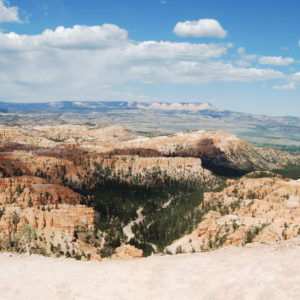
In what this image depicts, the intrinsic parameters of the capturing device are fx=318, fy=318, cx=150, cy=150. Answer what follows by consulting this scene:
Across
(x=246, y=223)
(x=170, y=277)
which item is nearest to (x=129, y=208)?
(x=246, y=223)

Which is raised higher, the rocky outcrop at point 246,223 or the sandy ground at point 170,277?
the sandy ground at point 170,277

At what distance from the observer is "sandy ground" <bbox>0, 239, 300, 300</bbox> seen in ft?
86.3

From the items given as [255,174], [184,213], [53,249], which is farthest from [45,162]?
[255,174]

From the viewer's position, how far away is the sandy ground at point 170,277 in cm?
2630

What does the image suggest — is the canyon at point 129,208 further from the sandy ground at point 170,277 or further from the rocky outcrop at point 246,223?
the sandy ground at point 170,277

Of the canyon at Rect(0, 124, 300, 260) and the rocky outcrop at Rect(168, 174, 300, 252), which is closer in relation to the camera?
the rocky outcrop at Rect(168, 174, 300, 252)

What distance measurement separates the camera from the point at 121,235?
8656cm

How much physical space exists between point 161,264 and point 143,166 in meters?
132

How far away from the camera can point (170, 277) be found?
3048cm

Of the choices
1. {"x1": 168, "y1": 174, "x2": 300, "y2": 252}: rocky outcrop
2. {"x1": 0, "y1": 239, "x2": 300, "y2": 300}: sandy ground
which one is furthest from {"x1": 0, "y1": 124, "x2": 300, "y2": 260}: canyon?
{"x1": 0, "y1": 239, "x2": 300, "y2": 300}: sandy ground

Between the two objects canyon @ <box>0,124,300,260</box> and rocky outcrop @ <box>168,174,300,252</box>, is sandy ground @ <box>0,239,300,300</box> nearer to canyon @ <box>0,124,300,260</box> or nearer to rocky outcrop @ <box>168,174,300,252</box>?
canyon @ <box>0,124,300,260</box>

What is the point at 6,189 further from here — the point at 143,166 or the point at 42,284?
the point at 143,166

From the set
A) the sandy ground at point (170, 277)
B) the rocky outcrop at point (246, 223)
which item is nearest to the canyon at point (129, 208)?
the rocky outcrop at point (246, 223)

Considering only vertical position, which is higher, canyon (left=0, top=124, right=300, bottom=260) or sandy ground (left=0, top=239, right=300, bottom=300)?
sandy ground (left=0, top=239, right=300, bottom=300)
